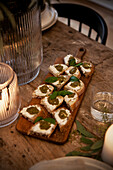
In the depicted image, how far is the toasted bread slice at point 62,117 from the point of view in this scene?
0.97m

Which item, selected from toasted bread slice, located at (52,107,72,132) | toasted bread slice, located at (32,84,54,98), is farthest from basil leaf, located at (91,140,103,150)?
toasted bread slice, located at (32,84,54,98)

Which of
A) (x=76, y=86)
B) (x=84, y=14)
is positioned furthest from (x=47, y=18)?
(x=76, y=86)

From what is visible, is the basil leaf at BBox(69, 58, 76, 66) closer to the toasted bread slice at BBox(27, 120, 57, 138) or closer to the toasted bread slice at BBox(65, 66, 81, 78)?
the toasted bread slice at BBox(65, 66, 81, 78)

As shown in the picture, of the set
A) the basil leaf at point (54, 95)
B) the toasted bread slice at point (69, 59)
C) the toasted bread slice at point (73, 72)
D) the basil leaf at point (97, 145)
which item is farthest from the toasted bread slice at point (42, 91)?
the basil leaf at point (97, 145)

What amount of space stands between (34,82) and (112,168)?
0.66 m

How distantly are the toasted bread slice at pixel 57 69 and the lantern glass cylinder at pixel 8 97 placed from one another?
11.7 inches

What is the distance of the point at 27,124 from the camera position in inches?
39.2

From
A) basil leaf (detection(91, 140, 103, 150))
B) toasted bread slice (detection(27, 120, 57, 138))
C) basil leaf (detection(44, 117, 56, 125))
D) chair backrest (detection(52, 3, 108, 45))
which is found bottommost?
basil leaf (detection(91, 140, 103, 150))

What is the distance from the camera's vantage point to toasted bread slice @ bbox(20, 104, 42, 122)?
99cm

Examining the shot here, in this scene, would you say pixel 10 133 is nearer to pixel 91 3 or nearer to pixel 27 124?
pixel 27 124

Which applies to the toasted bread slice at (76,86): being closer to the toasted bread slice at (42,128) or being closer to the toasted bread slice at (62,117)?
the toasted bread slice at (62,117)

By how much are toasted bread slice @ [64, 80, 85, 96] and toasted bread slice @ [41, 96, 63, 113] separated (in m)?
0.09

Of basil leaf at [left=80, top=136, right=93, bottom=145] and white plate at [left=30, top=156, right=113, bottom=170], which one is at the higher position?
white plate at [left=30, top=156, right=113, bottom=170]

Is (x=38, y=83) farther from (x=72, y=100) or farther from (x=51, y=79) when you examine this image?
(x=72, y=100)
